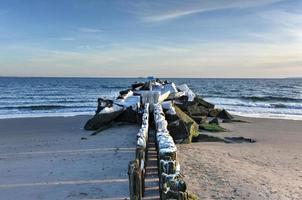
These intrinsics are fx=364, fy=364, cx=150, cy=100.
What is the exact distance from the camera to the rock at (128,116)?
44.9ft

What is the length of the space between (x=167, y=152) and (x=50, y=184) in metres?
2.74

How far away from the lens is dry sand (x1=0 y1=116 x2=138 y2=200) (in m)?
6.27

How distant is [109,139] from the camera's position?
11.1 m

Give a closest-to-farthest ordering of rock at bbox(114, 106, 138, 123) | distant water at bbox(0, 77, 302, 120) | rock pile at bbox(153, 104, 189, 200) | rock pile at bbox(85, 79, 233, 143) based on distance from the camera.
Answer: rock pile at bbox(153, 104, 189, 200) < rock pile at bbox(85, 79, 233, 143) < rock at bbox(114, 106, 138, 123) < distant water at bbox(0, 77, 302, 120)

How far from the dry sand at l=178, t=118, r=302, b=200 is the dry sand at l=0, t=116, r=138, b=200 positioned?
54.4 inches

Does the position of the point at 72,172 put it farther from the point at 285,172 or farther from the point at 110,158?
the point at 285,172

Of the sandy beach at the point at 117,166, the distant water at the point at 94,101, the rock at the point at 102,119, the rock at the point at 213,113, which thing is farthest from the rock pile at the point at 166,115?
the distant water at the point at 94,101

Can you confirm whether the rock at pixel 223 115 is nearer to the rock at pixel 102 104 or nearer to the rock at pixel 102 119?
the rock at pixel 102 104

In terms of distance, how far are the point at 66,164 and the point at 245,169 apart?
12.9 feet

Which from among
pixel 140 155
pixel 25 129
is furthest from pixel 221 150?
pixel 25 129

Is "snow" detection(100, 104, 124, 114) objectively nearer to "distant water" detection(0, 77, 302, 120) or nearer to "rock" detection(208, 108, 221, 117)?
"rock" detection(208, 108, 221, 117)

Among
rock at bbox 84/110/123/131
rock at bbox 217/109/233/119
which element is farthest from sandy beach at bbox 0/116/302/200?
rock at bbox 217/109/233/119

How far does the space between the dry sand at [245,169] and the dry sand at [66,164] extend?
1382 millimetres

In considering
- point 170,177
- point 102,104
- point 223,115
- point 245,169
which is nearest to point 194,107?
point 223,115
